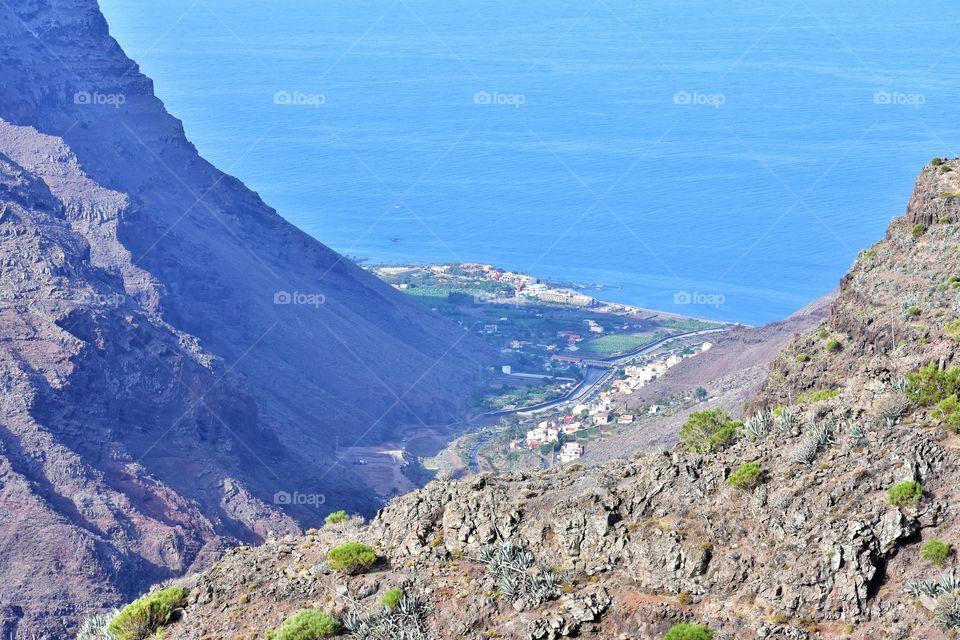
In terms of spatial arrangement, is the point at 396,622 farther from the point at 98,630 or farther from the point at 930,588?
the point at 930,588

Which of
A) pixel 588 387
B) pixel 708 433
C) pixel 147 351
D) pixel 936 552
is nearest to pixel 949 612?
pixel 936 552

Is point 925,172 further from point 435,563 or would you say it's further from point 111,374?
point 111,374

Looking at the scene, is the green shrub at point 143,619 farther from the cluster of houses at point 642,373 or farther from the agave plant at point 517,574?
the cluster of houses at point 642,373

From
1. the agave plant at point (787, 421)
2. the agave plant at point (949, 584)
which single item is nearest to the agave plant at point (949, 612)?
the agave plant at point (949, 584)

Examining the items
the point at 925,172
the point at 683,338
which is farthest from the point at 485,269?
the point at 925,172

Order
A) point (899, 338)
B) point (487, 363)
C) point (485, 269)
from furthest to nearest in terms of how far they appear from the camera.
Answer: point (485, 269), point (487, 363), point (899, 338)

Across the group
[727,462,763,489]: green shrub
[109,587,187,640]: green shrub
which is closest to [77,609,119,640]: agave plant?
[109,587,187,640]: green shrub

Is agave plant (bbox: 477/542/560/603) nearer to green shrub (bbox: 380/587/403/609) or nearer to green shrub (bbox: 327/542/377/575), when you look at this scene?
green shrub (bbox: 380/587/403/609)

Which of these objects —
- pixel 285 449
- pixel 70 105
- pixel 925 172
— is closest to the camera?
pixel 925 172
